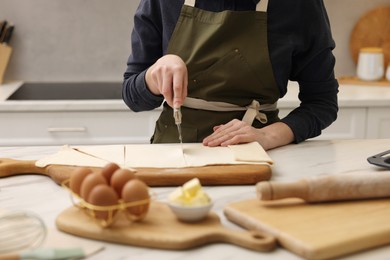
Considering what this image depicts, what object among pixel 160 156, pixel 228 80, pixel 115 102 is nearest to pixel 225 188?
pixel 160 156


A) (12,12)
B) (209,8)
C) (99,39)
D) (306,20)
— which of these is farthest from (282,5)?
(12,12)

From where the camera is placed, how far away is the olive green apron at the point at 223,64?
54.9 inches

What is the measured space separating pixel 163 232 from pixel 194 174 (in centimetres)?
27

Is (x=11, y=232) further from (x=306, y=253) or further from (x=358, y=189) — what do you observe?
(x=358, y=189)

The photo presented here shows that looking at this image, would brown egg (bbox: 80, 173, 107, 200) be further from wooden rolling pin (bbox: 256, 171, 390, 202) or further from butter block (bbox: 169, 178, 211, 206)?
wooden rolling pin (bbox: 256, 171, 390, 202)

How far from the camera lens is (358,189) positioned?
3.04 feet

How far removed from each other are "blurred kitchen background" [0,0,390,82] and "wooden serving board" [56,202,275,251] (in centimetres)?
192

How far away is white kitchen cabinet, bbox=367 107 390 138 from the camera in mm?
2264

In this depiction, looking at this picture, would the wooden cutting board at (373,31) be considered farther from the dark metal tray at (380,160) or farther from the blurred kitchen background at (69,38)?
the dark metal tray at (380,160)

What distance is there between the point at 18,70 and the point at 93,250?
6.77 ft

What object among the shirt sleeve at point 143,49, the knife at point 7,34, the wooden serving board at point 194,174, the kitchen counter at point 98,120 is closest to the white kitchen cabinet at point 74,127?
the kitchen counter at point 98,120

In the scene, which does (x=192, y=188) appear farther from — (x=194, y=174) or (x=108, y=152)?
(x=108, y=152)

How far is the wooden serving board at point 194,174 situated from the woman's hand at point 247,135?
15 cm

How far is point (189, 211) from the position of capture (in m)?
0.81
